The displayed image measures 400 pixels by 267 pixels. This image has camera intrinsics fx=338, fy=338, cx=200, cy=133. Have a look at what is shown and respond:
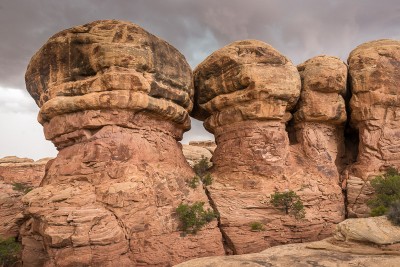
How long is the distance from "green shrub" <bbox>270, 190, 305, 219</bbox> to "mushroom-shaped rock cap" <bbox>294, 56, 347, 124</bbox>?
18.0 feet

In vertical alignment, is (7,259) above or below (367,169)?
below

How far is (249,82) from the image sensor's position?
765 inches

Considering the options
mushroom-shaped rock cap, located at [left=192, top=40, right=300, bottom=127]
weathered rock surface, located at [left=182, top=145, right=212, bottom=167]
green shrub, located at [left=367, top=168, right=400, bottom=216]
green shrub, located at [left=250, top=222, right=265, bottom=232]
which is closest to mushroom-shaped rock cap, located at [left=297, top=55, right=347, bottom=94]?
mushroom-shaped rock cap, located at [left=192, top=40, right=300, bottom=127]

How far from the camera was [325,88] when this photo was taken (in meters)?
21.1

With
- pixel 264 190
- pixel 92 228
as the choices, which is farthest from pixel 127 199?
pixel 264 190

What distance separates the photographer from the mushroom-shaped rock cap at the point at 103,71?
16.1 meters

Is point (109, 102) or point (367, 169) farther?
point (367, 169)

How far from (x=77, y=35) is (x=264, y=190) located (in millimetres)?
12846

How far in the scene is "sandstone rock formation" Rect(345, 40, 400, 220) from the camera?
20.7 m

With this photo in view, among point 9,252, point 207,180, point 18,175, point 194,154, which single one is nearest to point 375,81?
point 207,180

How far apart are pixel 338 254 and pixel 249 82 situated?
33.9ft

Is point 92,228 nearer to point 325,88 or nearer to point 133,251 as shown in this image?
point 133,251

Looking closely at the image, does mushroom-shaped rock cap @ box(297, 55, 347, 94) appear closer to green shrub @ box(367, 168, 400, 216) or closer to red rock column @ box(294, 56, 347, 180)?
red rock column @ box(294, 56, 347, 180)

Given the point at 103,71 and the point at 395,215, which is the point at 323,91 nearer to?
the point at 395,215
